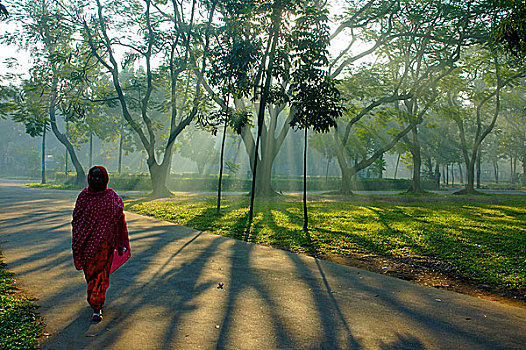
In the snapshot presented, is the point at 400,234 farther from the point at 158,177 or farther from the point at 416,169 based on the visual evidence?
the point at 416,169

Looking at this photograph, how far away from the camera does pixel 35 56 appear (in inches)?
1151

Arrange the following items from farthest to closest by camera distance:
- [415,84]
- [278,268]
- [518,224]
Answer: [415,84] → [518,224] → [278,268]

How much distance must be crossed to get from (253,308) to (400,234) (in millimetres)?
6945

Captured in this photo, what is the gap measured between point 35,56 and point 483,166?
354ft

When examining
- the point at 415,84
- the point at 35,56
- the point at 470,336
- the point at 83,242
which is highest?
the point at 35,56

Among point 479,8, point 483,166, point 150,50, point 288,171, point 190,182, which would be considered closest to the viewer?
point 479,8

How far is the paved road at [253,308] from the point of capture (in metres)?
4.06

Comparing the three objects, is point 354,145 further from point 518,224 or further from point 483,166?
point 483,166

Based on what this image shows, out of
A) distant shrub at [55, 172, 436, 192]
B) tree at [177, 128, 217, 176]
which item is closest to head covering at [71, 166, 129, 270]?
distant shrub at [55, 172, 436, 192]

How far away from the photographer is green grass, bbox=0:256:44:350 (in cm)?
387

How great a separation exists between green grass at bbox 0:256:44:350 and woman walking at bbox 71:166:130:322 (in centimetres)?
61

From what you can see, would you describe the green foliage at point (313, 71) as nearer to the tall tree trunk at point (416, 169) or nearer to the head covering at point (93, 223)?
the head covering at point (93, 223)

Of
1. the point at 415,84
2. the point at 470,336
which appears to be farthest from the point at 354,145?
the point at 470,336

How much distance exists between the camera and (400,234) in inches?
433
